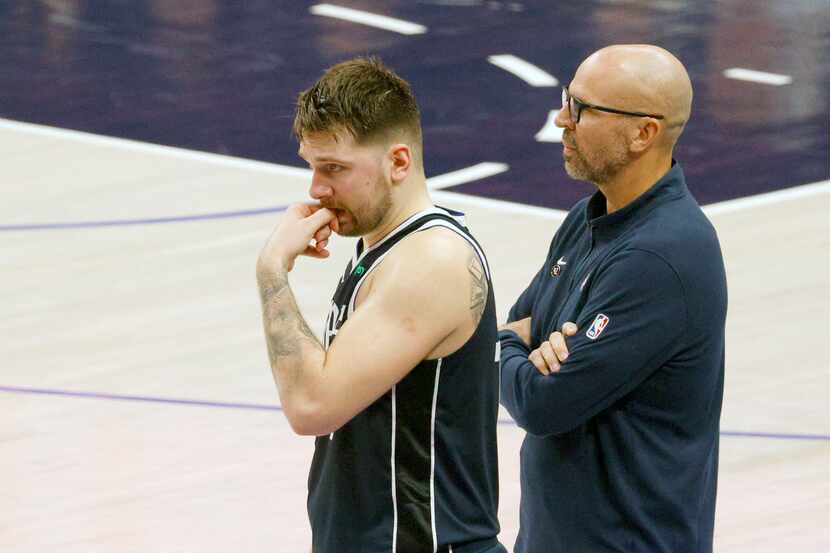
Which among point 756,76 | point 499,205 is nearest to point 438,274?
point 499,205

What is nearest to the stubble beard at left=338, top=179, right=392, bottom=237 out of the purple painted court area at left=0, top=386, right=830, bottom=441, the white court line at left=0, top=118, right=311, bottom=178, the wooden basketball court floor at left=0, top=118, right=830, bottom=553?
the wooden basketball court floor at left=0, top=118, right=830, bottom=553

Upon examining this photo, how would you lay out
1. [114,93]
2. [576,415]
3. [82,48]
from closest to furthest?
1. [576,415]
2. [114,93]
3. [82,48]

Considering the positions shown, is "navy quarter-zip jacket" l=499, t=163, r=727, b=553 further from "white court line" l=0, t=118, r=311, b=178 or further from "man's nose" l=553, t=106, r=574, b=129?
"white court line" l=0, t=118, r=311, b=178

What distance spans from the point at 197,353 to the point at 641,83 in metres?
4.07

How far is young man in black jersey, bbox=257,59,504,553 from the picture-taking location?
133 inches

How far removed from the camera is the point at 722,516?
6090 millimetres

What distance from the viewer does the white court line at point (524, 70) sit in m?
11.7

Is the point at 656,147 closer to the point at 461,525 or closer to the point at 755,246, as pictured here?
the point at 461,525

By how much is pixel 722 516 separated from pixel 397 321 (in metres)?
3.04

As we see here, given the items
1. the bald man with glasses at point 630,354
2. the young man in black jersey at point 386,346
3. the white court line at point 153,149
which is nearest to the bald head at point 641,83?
the bald man with glasses at point 630,354

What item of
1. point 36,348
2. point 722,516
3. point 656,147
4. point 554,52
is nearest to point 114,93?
point 554,52

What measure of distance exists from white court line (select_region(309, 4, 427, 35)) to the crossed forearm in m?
9.56

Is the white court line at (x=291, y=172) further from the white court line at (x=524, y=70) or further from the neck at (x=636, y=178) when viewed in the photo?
the neck at (x=636, y=178)

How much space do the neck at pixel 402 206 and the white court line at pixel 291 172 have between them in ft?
18.9
